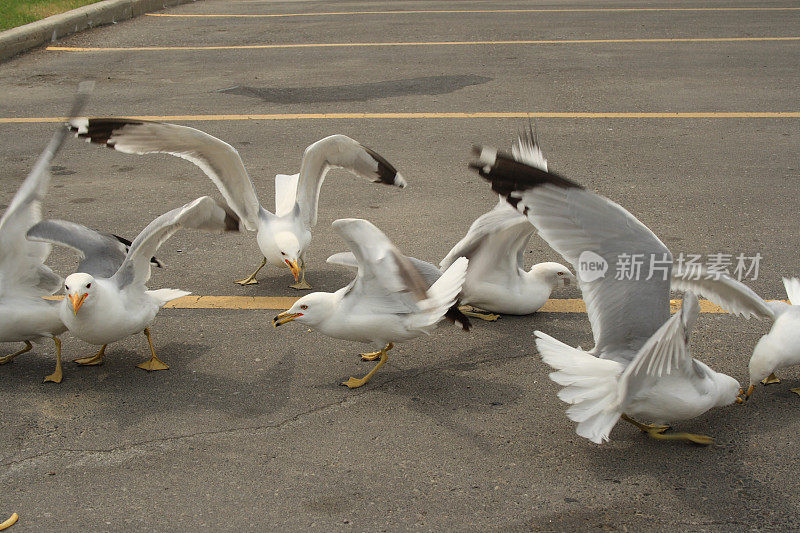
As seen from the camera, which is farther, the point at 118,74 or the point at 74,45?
the point at 74,45

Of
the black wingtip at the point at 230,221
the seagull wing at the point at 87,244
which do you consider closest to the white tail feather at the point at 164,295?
the seagull wing at the point at 87,244

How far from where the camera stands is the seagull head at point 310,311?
375cm

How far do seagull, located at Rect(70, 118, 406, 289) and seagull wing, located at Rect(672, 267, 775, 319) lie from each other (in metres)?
1.94

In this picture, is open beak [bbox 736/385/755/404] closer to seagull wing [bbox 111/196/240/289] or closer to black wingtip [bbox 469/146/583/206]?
black wingtip [bbox 469/146/583/206]

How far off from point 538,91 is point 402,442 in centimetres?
561

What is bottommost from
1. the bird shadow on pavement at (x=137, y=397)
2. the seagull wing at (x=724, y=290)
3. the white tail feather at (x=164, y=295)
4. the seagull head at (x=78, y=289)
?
the bird shadow on pavement at (x=137, y=397)

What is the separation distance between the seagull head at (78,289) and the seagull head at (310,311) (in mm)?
787

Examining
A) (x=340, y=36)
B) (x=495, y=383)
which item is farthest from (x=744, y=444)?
(x=340, y=36)

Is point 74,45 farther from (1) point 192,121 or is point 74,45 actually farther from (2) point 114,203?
(2) point 114,203

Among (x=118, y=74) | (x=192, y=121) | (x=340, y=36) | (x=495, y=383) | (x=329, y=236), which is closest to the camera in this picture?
(x=495, y=383)

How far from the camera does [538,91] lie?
8219mm

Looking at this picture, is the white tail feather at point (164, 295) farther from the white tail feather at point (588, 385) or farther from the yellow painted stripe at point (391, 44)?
the yellow painted stripe at point (391, 44)

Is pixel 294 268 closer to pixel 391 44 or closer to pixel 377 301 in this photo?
pixel 377 301

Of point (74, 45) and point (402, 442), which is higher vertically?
point (74, 45)
